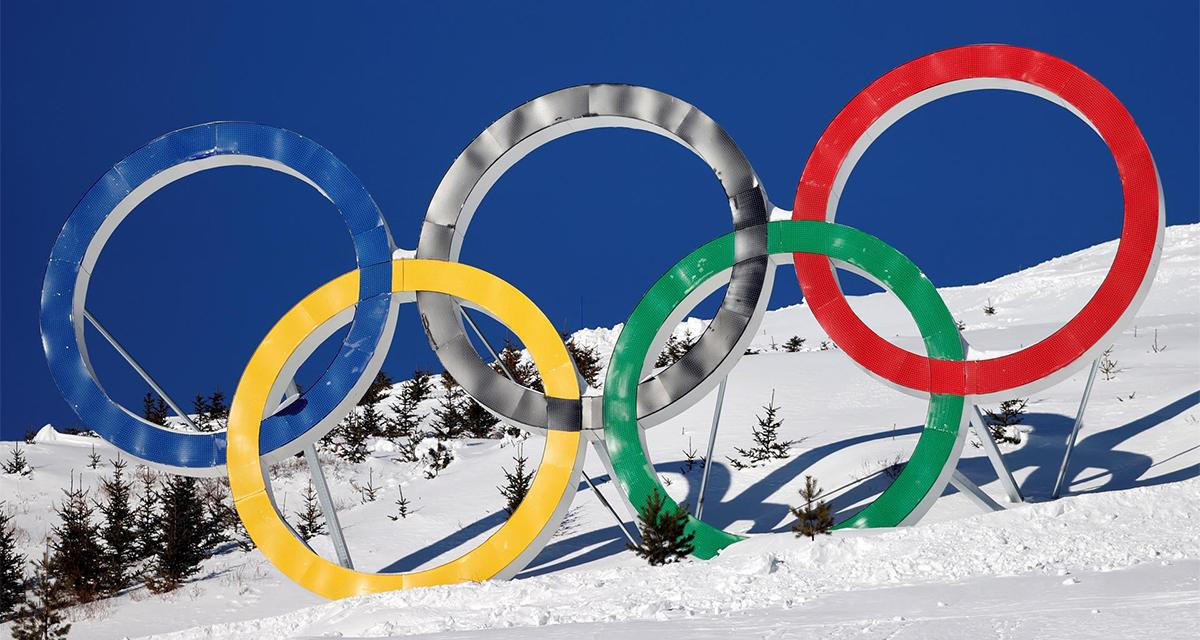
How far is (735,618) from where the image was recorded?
34.8 ft

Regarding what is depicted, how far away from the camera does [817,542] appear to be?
42.3ft

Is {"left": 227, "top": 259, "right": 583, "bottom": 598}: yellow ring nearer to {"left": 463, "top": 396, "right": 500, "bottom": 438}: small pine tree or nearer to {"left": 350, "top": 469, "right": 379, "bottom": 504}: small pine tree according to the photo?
{"left": 350, "top": 469, "right": 379, "bottom": 504}: small pine tree

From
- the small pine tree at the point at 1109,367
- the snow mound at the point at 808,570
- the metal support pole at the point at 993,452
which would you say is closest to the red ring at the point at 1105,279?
the metal support pole at the point at 993,452

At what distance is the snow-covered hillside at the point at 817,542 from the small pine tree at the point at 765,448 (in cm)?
29

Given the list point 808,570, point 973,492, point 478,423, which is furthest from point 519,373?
point 808,570

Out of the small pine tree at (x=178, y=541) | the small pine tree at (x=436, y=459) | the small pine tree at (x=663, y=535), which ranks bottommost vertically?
the small pine tree at (x=663, y=535)

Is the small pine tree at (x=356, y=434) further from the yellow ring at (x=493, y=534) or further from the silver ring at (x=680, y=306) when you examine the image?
the silver ring at (x=680, y=306)

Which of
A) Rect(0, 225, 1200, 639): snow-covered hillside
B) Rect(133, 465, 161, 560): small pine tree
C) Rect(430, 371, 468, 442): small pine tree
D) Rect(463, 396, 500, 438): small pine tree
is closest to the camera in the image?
Rect(0, 225, 1200, 639): snow-covered hillside

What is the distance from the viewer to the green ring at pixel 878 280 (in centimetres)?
1527

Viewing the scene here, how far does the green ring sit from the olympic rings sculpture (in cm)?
3

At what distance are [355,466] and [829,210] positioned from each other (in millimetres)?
11589

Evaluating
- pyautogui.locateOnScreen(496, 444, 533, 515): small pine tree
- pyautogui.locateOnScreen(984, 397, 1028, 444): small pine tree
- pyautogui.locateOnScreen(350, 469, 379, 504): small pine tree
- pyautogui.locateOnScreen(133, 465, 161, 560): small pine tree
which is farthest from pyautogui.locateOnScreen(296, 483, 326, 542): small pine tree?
pyautogui.locateOnScreen(984, 397, 1028, 444): small pine tree

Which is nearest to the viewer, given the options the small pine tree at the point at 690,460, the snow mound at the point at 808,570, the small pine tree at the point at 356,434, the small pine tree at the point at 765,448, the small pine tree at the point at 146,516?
the snow mound at the point at 808,570

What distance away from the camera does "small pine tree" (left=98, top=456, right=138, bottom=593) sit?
59.2ft
